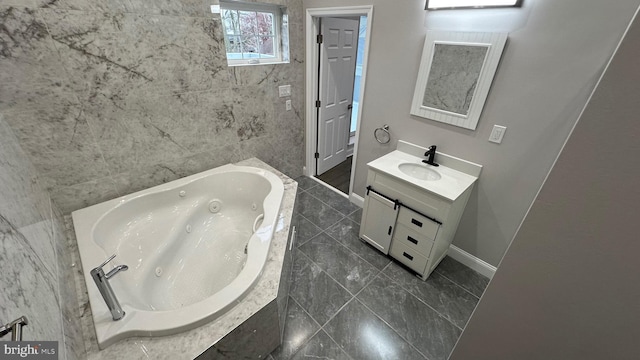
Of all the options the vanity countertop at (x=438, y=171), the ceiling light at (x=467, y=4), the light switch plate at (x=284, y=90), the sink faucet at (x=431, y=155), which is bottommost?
the vanity countertop at (x=438, y=171)

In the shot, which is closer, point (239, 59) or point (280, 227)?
point (280, 227)

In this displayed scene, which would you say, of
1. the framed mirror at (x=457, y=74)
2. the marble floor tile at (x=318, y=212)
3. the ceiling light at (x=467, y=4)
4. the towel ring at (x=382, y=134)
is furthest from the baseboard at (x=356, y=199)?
the ceiling light at (x=467, y=4)

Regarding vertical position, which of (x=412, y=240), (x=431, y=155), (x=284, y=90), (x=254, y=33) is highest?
(x=254, y=33)

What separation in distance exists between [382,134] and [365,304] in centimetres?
149

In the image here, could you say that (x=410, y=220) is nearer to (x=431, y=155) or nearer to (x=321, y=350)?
(x=431, y=155)

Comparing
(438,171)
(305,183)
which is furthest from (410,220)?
(305,183)

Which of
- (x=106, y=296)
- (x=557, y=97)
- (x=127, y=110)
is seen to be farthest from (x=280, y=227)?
(x=557, y=97)

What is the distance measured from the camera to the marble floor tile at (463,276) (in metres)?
1.92

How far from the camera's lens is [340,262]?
2111 mm

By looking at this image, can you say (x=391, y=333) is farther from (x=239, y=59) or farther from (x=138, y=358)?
(x=239, y=59)

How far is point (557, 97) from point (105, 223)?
3045 mm

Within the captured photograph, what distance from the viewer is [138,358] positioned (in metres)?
1.03

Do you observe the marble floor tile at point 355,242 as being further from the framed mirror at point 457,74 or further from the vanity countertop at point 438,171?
the framed mirror at point 457,74

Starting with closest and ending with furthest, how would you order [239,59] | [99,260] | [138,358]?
[138,358] < [99,260] < [239,59]
